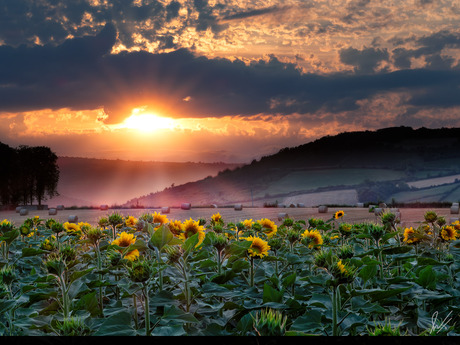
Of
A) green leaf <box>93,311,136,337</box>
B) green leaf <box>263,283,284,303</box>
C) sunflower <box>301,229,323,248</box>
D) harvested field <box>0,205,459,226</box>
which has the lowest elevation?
harvested field <box>0,205,459,226</box>

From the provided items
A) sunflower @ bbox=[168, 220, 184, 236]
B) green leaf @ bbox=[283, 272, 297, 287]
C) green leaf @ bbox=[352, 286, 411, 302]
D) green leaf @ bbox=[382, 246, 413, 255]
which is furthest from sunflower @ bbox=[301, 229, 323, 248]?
green leaf @ bbox=[352, 286, 411, 302]

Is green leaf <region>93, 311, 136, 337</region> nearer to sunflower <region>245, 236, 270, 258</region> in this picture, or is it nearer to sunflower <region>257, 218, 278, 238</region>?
sunflower <region>245, 236, 270, 258</region>

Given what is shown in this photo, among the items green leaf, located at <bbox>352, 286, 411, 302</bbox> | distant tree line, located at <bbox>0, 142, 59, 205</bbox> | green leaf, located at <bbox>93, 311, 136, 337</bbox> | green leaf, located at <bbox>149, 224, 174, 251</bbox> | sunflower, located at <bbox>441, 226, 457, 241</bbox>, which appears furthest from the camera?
distant tree line, located at <bbox>0, 142, 59, 205</bbox>

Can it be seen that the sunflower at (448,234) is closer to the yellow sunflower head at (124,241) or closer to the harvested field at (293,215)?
the yellow sunflower head at (124,241)

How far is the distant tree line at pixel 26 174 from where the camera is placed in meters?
43.8

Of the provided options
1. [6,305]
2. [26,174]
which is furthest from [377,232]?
[26,174]

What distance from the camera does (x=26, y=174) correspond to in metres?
45.0

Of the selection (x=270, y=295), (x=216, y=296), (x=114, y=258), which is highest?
(x=114, y=258)

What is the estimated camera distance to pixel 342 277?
2.29 m

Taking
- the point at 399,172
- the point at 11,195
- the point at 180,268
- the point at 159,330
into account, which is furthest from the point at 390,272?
the point at 399,172

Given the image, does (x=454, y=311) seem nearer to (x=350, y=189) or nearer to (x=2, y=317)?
(x=2, y=317)

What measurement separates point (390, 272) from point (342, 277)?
2097 mm

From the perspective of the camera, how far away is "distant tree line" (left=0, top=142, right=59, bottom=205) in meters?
43.8

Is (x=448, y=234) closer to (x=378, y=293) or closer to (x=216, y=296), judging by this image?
(x=378, y=293)
